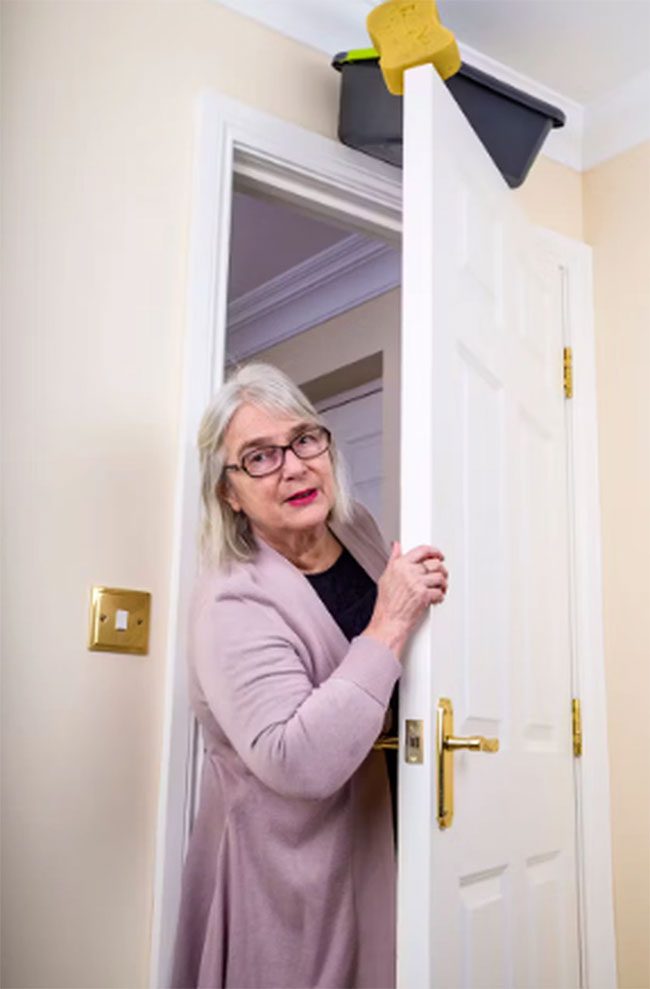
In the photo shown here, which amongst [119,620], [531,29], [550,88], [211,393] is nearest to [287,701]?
[119,620]

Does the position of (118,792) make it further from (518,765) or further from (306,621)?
(518,765)

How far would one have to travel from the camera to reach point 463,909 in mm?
1579

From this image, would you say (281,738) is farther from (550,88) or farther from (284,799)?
(550,88)

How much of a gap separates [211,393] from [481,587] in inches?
22.2

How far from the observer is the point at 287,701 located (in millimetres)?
1467

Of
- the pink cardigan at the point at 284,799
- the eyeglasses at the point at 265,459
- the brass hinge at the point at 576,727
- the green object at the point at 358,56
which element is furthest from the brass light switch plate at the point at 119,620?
the green object at the point at 358,56

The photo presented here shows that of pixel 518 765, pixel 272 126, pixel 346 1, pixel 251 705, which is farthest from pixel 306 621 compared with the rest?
pixel 346 1

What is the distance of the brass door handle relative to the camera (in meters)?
1.51

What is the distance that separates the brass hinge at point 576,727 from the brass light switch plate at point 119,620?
3.11ft

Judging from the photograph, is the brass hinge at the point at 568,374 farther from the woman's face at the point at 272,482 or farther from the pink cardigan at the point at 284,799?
the pink cardigan at the point at 284,799

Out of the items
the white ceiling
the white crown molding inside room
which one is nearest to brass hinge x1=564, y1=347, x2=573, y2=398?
the white crown molding inside room

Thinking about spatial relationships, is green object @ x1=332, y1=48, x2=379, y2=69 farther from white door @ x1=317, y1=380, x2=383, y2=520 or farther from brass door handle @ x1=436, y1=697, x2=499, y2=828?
white door @ x1=317, y1=380, x2=383, y2=520

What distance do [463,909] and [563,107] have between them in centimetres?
186

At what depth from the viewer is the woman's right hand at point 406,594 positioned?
5.00ft
